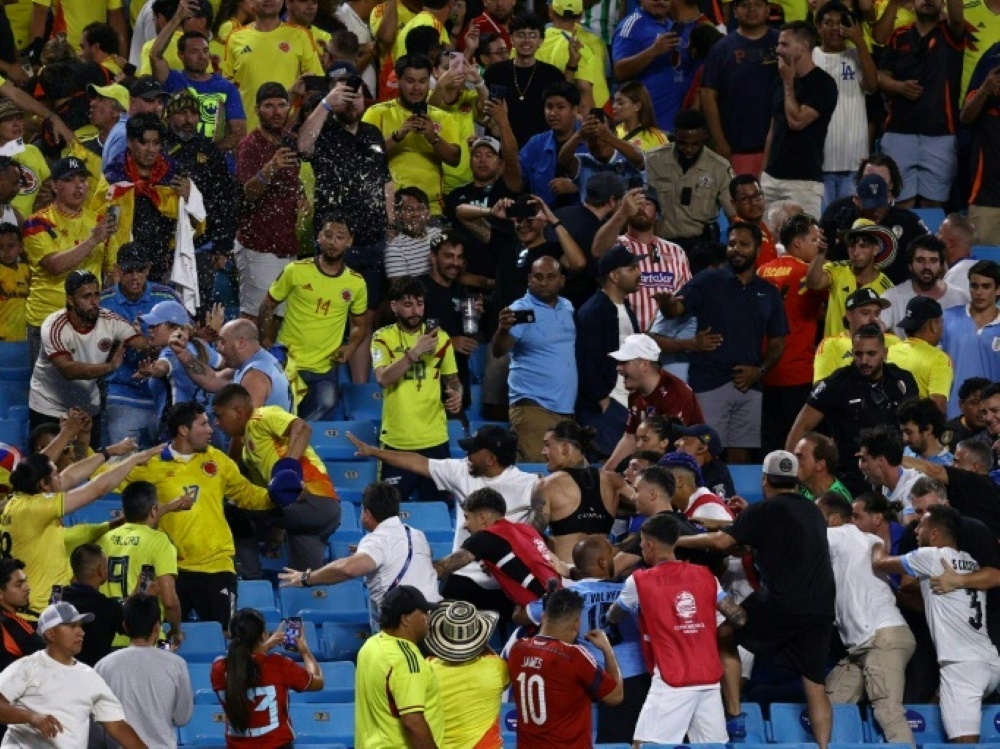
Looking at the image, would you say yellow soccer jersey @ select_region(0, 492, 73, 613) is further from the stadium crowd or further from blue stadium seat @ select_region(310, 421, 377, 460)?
blue stadium seat @ select_region(310, 421, 377, 460)

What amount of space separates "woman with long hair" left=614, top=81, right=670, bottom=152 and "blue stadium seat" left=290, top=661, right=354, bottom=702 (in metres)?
5.34

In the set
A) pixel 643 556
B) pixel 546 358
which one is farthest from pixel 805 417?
pixel 643 556

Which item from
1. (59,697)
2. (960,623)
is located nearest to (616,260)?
(960,623)

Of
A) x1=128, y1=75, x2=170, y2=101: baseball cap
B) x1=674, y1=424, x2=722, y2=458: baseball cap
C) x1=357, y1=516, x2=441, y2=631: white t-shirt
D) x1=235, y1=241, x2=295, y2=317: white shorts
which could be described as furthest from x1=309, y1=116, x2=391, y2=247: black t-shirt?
x1=357, y1=516, x2=441, y2=631: white t-shirt

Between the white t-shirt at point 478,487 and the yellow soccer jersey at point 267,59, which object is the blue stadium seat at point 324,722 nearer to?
the white t-shirt at point 478,487

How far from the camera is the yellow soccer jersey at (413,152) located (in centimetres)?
1518

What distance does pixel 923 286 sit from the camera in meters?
14.2

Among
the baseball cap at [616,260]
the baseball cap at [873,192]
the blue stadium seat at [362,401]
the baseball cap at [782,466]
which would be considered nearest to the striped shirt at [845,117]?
the baseball cap at [873,192]

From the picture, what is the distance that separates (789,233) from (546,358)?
1.93 metres

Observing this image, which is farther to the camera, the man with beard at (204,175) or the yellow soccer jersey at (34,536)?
the man with beard at (204,175)

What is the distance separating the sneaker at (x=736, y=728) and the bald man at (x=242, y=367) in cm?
314

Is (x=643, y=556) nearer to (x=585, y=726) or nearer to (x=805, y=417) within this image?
(x=585, y=726)

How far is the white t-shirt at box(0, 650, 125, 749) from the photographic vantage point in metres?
9.97

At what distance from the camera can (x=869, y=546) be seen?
1152 centimetres
